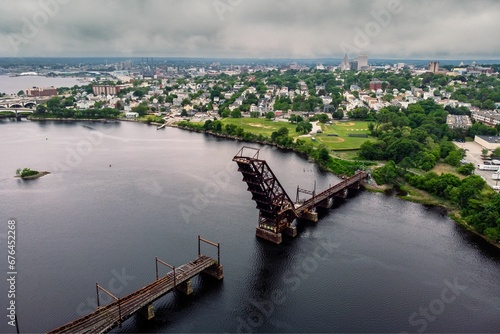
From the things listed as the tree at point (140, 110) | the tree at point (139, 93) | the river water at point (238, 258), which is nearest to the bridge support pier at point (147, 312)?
the river water at point (238, 258)

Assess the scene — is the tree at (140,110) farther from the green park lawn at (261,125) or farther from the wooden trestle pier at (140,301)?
the wooden trestle pier at (140,301)

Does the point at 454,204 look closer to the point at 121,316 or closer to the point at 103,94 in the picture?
the point at 121,316

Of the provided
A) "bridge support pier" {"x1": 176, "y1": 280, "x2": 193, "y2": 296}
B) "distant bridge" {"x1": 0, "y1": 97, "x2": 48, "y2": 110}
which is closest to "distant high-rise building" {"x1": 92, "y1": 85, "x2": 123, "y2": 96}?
"distant bridge" {"x1": 0, "y1": 97, "x2": 48, "y2": 110}

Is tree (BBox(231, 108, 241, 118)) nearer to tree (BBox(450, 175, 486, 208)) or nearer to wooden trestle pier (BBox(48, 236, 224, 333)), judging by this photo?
tree (BBox(450, 175, 486, 208))

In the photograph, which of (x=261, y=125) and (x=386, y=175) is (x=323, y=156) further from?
(x=261, y=125)

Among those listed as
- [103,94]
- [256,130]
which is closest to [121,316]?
[256,130]

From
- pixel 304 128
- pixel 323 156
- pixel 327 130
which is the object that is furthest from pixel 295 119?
pixel 323 156
